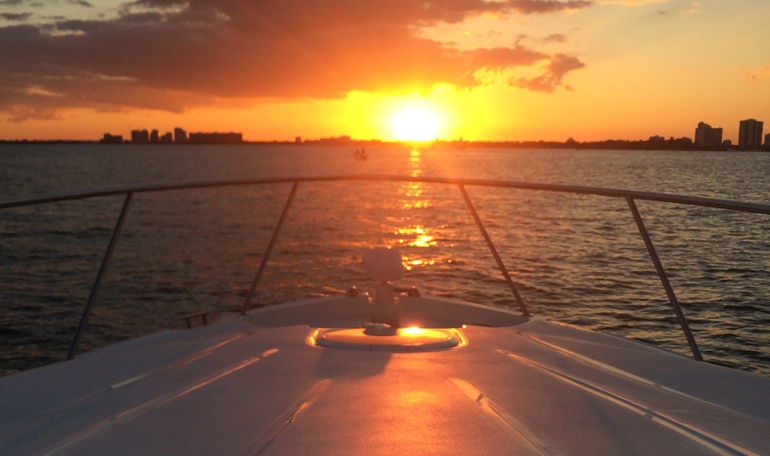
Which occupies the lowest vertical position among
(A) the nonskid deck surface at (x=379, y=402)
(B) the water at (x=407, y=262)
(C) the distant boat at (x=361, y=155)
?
(B) the water at (x=407, y=262)

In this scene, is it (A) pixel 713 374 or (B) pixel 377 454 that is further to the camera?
(A) pixel 713 374

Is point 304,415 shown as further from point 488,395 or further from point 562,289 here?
point 562,289

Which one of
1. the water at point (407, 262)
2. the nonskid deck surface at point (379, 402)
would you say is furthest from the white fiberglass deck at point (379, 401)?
the water at point (407, 262)

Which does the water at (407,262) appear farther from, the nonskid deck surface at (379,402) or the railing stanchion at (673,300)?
the nonskid deck surface at (379,402)

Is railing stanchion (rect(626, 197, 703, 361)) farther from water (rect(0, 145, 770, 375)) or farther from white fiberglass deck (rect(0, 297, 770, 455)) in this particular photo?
water (rect(0, 145, 770, 375))

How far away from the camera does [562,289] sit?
14.3 meters

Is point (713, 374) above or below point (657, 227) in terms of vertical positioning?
above

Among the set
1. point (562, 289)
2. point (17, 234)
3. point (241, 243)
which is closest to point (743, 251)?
point (562, 289)

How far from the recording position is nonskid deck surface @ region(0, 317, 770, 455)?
4.75 ft

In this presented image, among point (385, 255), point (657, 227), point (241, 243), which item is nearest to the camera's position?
point (385, 255)

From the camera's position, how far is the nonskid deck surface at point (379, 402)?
1.45m

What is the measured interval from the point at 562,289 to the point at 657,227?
12834mm

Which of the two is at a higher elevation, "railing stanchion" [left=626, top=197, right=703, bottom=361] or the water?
"railing stanchion" [left=626, top=197, right=703, bottom=361]

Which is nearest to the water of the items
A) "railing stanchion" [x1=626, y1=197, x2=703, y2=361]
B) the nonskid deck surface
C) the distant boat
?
"railing stanchion" [x1=626, y1=197, x2=703, y2=361]
